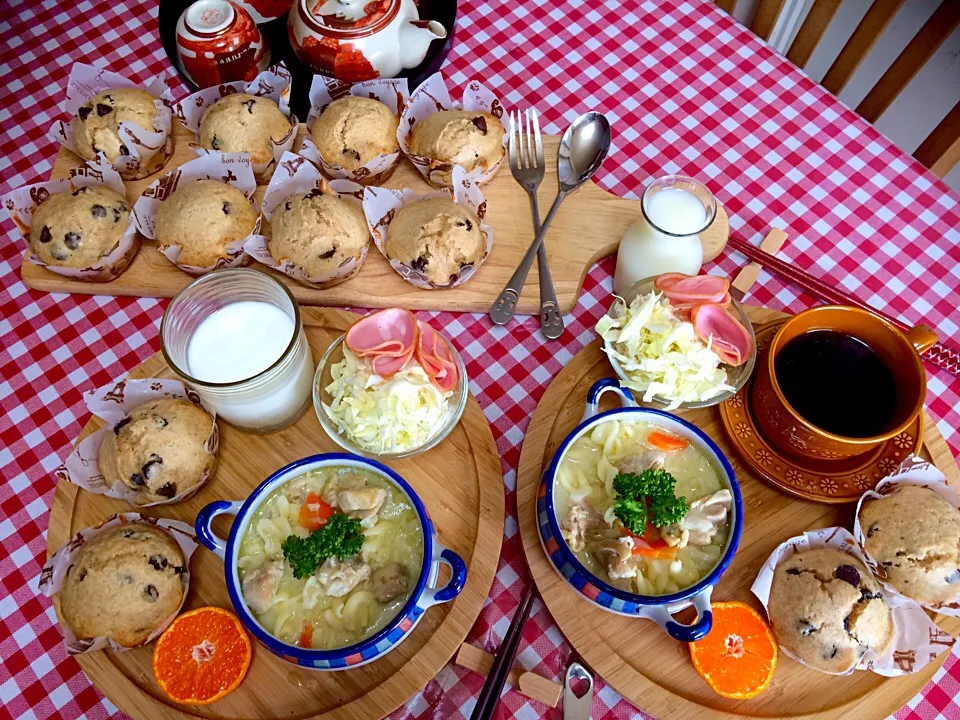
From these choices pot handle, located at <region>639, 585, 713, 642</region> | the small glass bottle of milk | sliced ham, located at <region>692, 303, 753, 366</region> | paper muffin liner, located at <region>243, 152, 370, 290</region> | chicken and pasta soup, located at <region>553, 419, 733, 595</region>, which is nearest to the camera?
pot handle, located at <region>639, 585, 713, 642</region>

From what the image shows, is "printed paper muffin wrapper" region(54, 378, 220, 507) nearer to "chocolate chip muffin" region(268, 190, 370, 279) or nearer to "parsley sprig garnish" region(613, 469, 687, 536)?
"chocolate chip muffin" region(268, 190, 370, 279)

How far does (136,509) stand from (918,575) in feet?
5.50

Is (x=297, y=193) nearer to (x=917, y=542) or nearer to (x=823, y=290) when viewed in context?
(x=823, y=290)

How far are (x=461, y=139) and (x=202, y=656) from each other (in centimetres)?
139

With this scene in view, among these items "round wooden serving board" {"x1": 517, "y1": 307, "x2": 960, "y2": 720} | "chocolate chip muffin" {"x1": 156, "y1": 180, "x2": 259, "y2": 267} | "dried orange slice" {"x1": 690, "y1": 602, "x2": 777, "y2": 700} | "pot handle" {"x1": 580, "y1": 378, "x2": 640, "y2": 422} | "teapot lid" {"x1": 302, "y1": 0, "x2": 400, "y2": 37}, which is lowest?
"round wooden serving board" {"x1": 517, "y1": 307, "x2": 960, "y2": 720}

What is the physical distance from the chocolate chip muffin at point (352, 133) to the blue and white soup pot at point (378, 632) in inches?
34.8

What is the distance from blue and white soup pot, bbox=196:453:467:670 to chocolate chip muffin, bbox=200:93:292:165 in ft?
3.15

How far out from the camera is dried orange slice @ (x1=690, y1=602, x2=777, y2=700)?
4.62ft

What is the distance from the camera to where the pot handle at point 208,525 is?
141cm

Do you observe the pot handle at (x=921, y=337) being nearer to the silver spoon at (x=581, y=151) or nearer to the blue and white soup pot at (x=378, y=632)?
the silver spoon at (x=581, y=151)

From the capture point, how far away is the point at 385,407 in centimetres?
153

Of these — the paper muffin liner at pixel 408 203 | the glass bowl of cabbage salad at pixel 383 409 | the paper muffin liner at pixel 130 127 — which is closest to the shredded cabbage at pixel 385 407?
the glass bowl of cabbage salad at pixel 383 409

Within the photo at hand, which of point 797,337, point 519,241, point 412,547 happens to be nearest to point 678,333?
point 797,337

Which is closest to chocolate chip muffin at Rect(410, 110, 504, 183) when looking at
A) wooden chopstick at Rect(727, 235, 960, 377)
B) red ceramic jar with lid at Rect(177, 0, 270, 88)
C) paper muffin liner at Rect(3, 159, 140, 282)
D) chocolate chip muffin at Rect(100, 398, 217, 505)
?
red ceramic jar with lid at Rect(177, 0, 270, 88)
